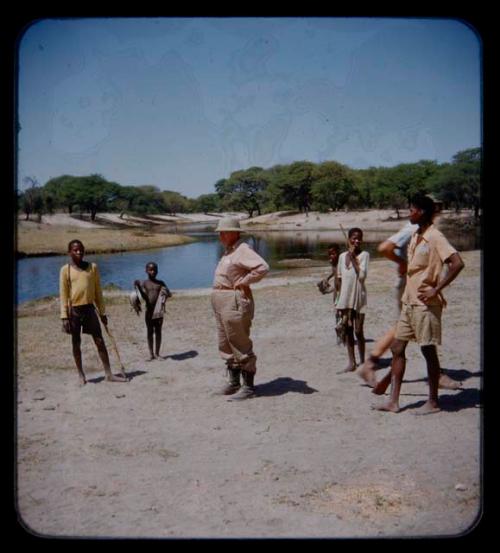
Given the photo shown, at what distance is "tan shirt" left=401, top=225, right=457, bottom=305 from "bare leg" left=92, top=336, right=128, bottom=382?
3.08 metres

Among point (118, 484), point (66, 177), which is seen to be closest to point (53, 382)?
point (118, 484)

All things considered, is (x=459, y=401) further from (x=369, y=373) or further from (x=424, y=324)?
(x=424, y=324)

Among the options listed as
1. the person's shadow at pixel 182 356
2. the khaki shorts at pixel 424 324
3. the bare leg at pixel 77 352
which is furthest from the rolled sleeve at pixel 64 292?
the khaki shorts at pixel 424 324

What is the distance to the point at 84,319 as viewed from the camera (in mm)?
6098

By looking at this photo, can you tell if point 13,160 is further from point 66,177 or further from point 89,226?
point 66,177

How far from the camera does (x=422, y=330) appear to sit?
4785 millimetres

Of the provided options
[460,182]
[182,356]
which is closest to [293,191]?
[460,182]

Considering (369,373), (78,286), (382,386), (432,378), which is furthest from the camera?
(78,286)

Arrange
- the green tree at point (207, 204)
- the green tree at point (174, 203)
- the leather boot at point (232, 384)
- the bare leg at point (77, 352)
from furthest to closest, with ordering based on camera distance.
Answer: the green tree at point (207, 204) < the green tree at point (174, 203) < the bare leg at point (77, 352) < the leather boot at point (232, 384)

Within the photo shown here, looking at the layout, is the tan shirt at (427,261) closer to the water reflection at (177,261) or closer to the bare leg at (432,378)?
the bare leg at (432,378)

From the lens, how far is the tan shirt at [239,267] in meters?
5.36

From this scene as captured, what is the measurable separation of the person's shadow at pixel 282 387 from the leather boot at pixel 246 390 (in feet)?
0.47

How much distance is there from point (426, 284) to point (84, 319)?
3.29 metres

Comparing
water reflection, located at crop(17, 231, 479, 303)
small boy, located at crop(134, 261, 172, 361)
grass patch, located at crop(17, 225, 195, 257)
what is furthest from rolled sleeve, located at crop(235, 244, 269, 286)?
grass patch, located at crop(17, 225, 195, 257)
